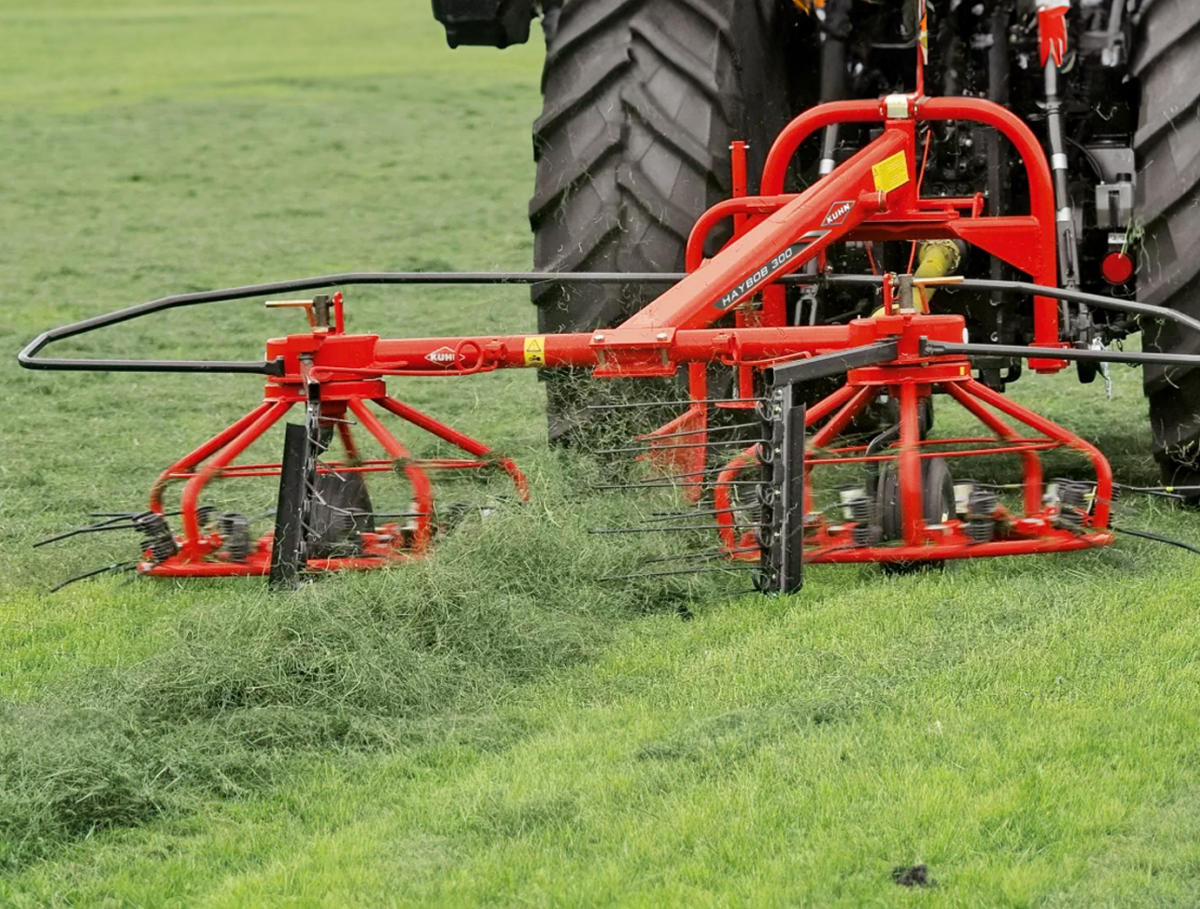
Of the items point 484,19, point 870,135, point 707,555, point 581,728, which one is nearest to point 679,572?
point 707,555

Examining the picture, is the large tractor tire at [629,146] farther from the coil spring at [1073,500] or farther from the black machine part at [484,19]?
the black machine part at [484,19]

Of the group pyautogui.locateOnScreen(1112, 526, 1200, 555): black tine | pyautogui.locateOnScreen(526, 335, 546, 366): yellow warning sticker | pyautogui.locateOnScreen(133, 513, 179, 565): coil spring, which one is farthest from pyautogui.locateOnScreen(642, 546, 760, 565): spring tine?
pyautogui.locateOnScreen(133, 513, 179, 565): coil spring

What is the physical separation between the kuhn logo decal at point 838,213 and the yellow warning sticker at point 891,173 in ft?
0.36

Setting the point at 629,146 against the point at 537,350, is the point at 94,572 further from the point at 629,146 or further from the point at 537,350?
the point at 629,146

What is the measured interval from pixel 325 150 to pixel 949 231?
11.4 metres

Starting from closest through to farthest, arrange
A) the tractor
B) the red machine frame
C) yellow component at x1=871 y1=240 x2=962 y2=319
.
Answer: the red machine frame, the tractor, yellow component at x1=871 y1=240 x2=962 y2=319

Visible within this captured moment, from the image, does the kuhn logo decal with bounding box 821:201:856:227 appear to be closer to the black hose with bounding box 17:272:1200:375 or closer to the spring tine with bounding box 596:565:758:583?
the black hose with bounding box 17:272:1200:375

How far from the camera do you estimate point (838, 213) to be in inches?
183

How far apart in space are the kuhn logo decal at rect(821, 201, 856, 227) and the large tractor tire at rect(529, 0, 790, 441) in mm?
400

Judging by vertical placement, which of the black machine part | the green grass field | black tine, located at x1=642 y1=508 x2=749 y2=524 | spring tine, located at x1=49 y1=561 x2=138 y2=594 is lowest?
the green grass field

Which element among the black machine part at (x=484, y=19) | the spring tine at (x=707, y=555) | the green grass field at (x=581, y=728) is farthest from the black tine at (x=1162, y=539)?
the black machine part at (x=484, y=19)

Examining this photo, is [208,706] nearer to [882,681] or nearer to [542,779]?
[542,779]

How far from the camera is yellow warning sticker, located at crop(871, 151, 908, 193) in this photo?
15.4 ft

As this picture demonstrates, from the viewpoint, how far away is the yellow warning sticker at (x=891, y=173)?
471cm
